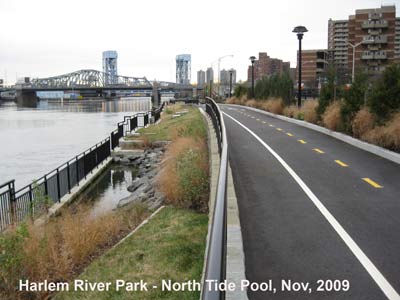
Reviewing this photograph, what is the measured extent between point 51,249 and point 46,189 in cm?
740

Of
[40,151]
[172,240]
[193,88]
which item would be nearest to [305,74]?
[193,88]

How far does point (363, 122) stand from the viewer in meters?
17.8

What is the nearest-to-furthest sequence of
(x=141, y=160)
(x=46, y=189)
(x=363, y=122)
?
1. (x=46, y=189)
2. (x=363, y=122)
3. (x=141, y=160)

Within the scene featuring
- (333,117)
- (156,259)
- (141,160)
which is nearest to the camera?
(156,259)

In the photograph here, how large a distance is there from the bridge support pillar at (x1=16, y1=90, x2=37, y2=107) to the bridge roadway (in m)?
150

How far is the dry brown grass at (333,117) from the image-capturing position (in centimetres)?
2106

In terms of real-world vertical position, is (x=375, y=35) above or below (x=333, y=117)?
above

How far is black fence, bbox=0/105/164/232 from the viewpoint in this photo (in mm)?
12617

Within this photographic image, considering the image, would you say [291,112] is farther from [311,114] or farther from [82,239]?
[82,239]

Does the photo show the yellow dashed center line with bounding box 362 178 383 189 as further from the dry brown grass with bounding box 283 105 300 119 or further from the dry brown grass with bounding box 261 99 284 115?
the dry brown grass with bounding box 261 99 284 115

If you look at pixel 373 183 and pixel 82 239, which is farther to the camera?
pixel 373 183

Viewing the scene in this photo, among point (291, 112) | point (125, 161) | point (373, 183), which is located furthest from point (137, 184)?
point (291, 112)

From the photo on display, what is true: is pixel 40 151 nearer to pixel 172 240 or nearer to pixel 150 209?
pixel 150 209

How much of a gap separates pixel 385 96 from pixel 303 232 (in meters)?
10.8
